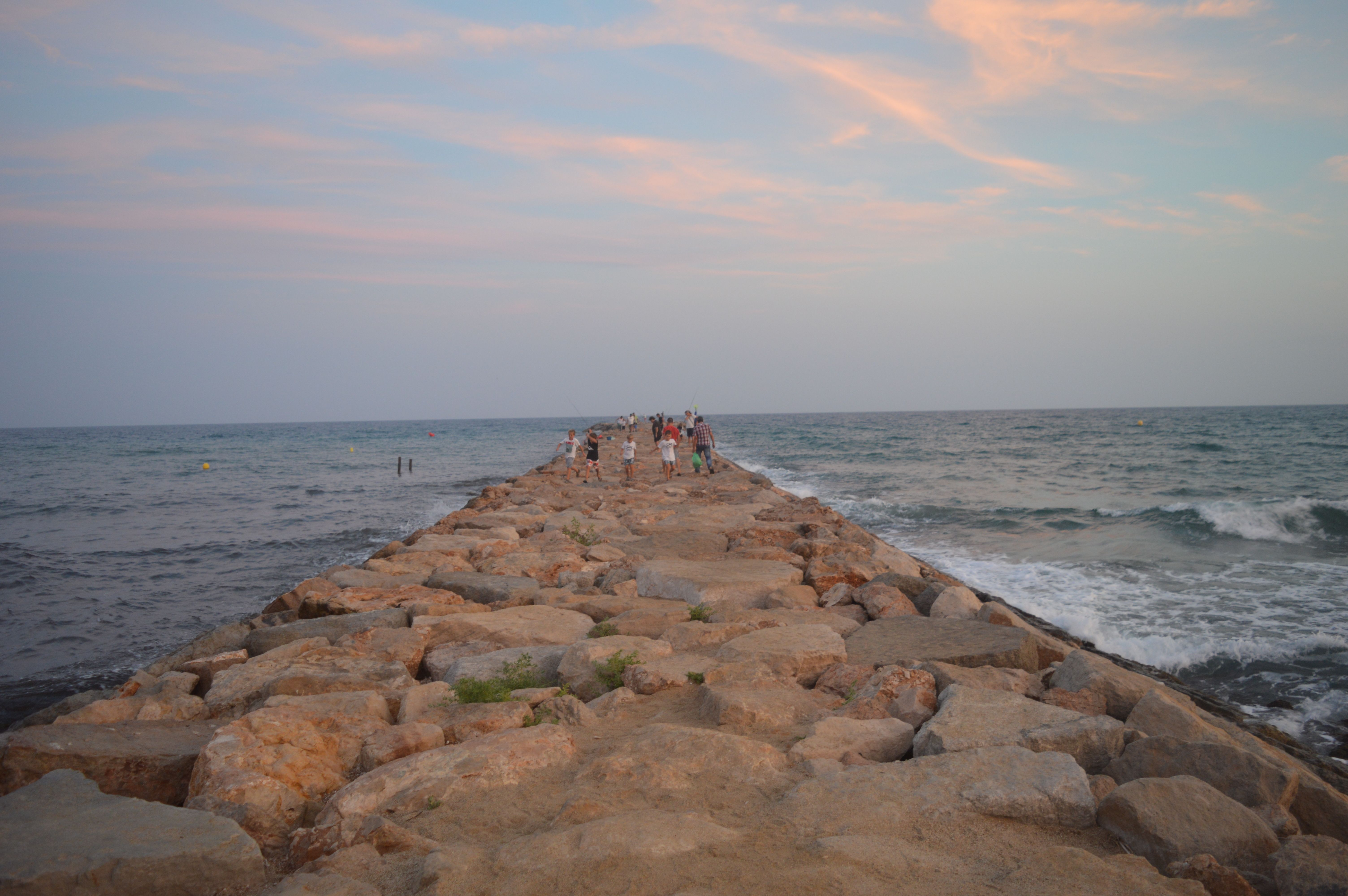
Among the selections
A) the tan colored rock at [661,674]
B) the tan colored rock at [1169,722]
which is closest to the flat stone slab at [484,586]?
the tan colored rock at [661,674]

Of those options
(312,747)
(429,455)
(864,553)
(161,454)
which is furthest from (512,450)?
(312,747)

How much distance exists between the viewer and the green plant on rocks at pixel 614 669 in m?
4.57

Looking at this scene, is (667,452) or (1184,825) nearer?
(1184,825)

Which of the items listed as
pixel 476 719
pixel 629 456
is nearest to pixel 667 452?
pixel 629 456

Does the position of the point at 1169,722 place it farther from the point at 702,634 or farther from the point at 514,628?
the point at 514,628

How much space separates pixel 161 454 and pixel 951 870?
191 ft

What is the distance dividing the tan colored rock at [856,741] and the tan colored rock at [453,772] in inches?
45.3

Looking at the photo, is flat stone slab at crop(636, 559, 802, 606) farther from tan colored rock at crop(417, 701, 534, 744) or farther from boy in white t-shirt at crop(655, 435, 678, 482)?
boy in white t-shirt at crop(655, 435, 678, 482)

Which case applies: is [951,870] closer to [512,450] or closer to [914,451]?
[914,451]

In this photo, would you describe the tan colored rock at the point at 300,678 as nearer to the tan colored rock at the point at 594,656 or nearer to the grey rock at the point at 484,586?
the tan colored rock at the point at 594,656

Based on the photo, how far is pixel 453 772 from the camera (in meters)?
3.31

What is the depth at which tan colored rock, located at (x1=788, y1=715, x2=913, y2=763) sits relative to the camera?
3480 mm

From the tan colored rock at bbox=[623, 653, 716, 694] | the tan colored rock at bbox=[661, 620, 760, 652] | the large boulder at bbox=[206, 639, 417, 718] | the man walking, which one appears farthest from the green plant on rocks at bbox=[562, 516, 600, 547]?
the man walking

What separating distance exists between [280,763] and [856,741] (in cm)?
268
